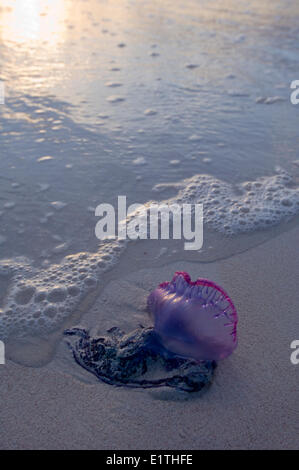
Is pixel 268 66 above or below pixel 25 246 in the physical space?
above

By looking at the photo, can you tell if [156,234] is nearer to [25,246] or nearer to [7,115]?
[25,246]

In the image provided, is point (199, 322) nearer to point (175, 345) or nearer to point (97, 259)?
point (175, 345)

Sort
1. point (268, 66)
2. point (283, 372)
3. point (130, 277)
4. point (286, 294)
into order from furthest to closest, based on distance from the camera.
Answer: point (268, 66), point (130, 277), point (286, 294), point (283, 372)

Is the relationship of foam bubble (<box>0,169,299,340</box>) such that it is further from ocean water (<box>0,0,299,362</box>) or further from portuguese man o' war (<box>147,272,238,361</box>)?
portuguese man o' war (<box>147,272,238,361</box>)

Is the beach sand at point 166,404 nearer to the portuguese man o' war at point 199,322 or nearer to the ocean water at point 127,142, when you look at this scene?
the portuguese man o' war at point 199,322

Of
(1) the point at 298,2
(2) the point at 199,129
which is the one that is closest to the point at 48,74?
(2) the point at 199,129

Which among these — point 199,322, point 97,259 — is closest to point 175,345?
point 199,322
